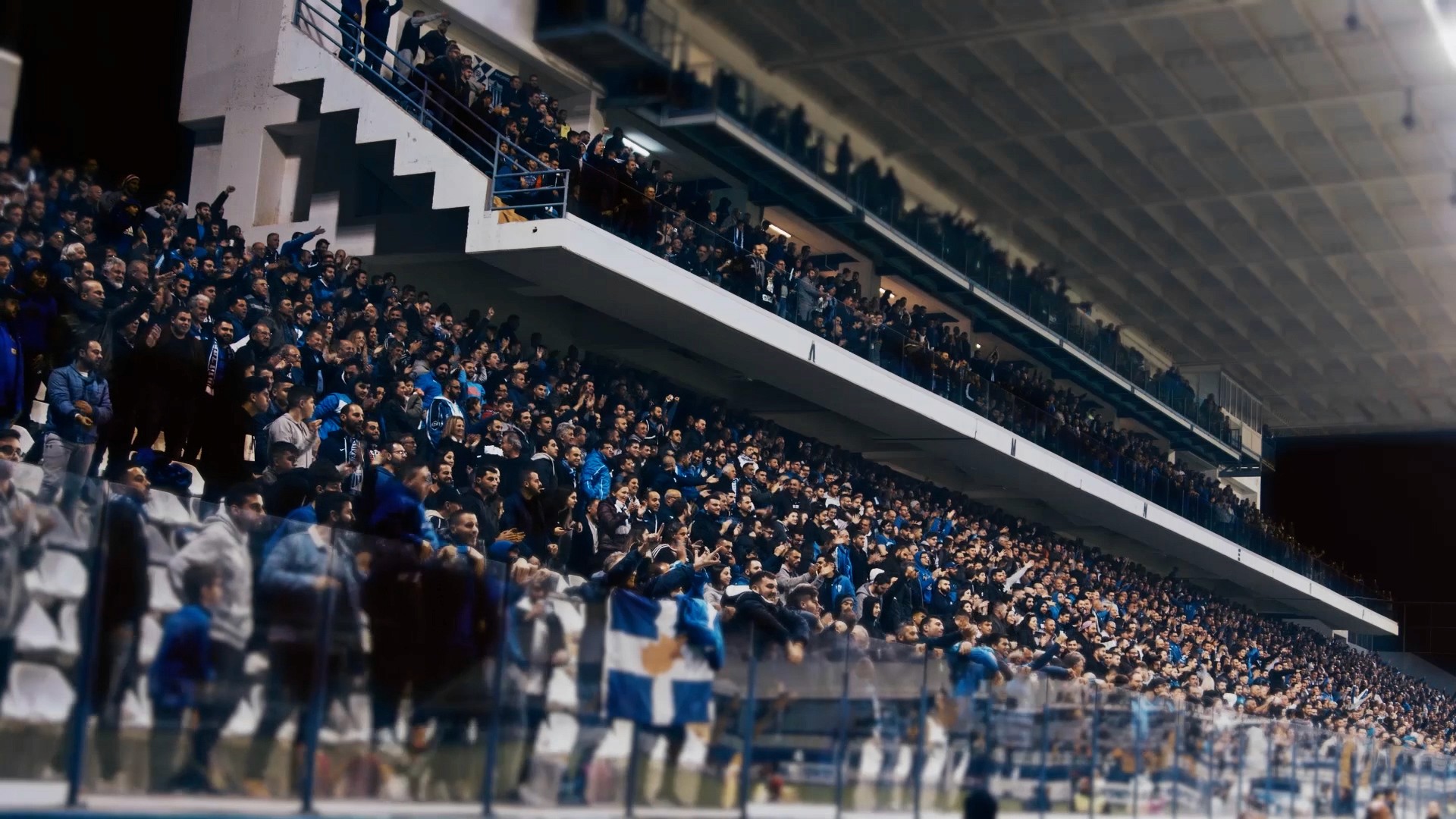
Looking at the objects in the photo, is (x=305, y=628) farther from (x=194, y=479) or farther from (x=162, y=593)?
(x=194, y=479)

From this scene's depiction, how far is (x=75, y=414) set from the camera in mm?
8414

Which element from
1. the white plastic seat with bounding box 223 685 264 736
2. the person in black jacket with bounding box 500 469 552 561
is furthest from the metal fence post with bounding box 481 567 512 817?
the person in black jacket with bounding box 500 469 552 561

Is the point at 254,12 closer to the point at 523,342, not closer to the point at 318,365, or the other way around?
the point at 523,342

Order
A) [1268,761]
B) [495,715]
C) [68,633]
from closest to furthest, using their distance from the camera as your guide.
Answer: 1. [68,633]
2. [495,715]
3. [1268,761]

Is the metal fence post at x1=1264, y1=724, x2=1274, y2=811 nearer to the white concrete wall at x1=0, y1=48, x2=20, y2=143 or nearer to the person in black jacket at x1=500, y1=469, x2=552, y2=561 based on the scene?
the person in black jacket at x1=500, y1=469, x2=552, y2=561

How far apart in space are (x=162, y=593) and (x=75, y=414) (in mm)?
3956

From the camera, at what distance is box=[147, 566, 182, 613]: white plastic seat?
4.89 meters

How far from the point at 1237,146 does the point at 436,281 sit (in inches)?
487

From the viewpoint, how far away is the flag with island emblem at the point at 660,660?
20.3 ft

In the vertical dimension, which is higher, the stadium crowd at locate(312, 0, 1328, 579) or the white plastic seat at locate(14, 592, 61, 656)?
Result: the stadium crowd at locate(312, 0, 1328, 579)

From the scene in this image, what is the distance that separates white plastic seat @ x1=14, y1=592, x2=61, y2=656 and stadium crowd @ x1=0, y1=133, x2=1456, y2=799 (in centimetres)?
5

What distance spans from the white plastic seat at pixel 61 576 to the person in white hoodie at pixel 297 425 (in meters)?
4.26

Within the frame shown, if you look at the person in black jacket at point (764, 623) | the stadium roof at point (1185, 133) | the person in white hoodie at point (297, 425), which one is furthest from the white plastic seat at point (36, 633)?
the stadium roof at point (1185, 133)

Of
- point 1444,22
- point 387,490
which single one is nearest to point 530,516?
point 387,490
